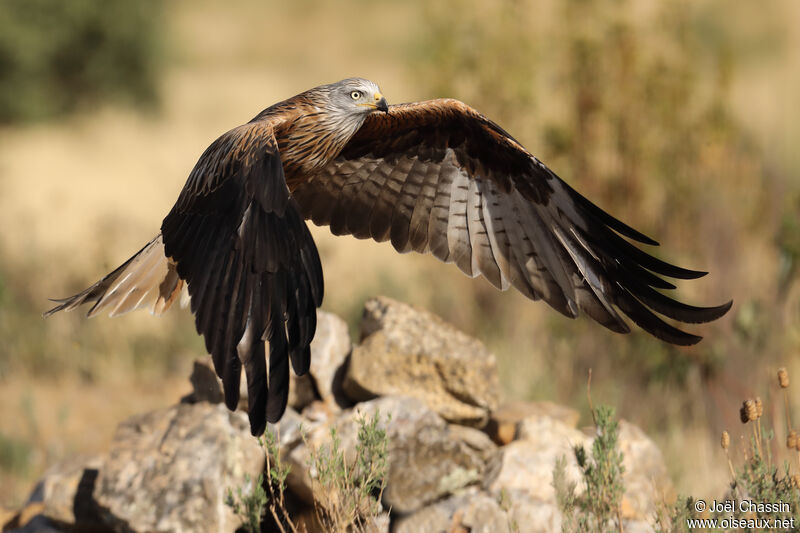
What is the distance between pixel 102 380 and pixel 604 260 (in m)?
5.38

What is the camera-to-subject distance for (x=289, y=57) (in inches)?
1480

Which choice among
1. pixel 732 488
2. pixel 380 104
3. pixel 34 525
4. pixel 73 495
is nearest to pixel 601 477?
pixel 732 488

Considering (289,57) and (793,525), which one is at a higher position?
(289,57)

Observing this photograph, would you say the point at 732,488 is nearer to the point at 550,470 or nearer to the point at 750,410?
the point at 750,410

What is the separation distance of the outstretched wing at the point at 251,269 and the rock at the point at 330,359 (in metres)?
1.36

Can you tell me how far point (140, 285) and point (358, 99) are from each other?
1.68 meters

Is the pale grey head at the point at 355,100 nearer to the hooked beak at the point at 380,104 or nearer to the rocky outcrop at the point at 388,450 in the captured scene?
the hooked beak at the point at 380,104

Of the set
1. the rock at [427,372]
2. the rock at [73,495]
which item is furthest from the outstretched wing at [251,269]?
the rock at [73,495]

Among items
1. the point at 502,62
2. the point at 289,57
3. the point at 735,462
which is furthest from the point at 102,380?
the point at 289,57

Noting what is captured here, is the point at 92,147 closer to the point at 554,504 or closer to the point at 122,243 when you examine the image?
the point at 122,243

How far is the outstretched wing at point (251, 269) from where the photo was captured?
3785 millimetres

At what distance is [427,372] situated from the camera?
5719 millimetres

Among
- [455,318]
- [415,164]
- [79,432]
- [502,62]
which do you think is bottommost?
[79,432]

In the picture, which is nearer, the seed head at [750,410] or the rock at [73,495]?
the seed head at [750,410]
